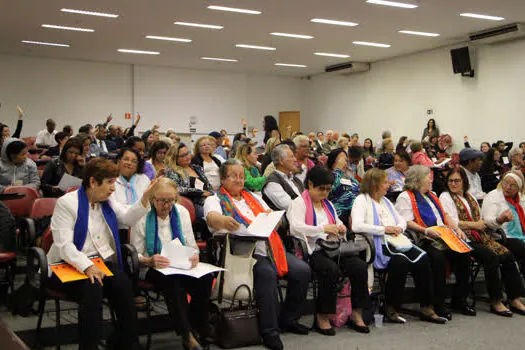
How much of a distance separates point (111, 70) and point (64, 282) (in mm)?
16115

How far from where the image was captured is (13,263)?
3.99 meters

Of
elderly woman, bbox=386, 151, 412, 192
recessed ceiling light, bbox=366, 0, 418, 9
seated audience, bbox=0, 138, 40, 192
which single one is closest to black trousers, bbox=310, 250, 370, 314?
elderly woman, bbox=386, 151, 412, 192

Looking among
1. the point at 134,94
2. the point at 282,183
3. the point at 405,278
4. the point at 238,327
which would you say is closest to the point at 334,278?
the point at 405,278

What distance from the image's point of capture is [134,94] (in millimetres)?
18797

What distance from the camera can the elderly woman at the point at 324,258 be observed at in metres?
4.17

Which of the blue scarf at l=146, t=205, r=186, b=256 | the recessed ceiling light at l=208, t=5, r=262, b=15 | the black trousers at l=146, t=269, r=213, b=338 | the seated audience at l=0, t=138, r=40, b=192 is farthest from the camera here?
the recessed ceiling light at l=208, t=5, r=262, b=15

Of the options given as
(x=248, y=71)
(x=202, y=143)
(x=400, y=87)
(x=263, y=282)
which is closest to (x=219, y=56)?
(x=248, y=71)

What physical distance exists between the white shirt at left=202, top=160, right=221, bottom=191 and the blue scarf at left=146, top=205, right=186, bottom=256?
2011 mm

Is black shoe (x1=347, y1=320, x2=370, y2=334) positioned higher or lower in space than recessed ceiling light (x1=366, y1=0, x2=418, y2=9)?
lower

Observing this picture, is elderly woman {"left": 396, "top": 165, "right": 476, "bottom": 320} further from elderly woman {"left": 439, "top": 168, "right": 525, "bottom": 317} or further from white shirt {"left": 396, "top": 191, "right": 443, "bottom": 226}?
elderly woman {"left": 439, "top": 168, "right": 525, "bottom": 317}

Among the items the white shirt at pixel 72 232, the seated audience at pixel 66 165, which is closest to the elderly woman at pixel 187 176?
the seated audience at pixel 66 165

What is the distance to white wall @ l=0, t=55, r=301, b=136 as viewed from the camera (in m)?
17.2

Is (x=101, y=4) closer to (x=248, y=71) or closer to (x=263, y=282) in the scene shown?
(x=263, y=282)

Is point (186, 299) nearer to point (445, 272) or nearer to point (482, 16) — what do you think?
point (445, 272)
